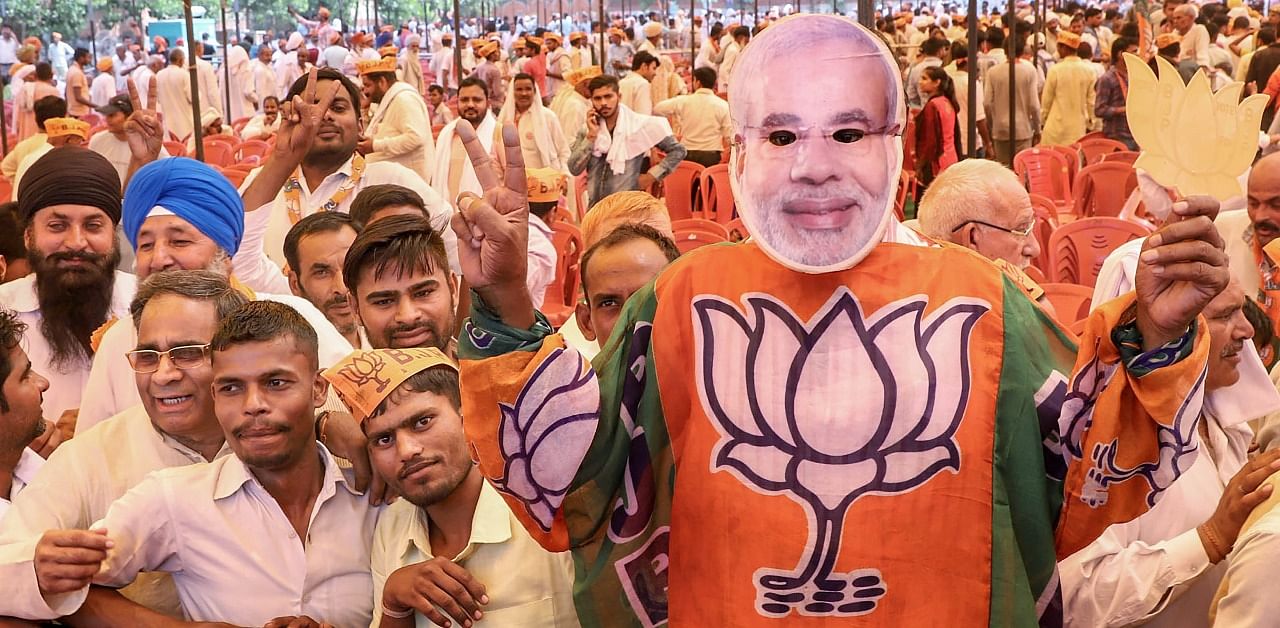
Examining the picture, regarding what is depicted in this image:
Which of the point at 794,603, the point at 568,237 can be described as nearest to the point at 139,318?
the point at 794,603

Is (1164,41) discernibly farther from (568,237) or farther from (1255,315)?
(1255,315)

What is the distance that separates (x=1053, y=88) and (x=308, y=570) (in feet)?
28.4

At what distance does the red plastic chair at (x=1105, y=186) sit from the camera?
6832 millimetres

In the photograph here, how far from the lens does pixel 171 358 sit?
2.59 metres

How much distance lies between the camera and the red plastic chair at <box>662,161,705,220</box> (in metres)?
8.29

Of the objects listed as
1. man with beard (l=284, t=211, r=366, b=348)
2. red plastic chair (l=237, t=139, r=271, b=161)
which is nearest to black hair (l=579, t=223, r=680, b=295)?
man with beard (l=284, t=211, r=366, b=348)

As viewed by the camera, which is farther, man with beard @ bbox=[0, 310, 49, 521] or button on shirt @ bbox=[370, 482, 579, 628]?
man with beard @ bbox=[0, 310, 49, 521]

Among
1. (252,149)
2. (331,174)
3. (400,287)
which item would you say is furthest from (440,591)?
(252,149)

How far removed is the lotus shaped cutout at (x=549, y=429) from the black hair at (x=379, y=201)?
2.05 meters

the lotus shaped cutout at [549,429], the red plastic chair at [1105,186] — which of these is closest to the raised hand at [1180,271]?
the lotus shaped cutout at [549,429]

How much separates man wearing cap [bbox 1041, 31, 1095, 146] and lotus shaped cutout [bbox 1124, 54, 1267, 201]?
8229mm

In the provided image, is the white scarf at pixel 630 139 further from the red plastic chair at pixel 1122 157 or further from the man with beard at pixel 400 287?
the man with beard at pixel 400 287

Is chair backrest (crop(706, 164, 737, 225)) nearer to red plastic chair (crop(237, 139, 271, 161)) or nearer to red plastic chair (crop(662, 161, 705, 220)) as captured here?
red plastic chair (crop(662, 161, 705, 220))

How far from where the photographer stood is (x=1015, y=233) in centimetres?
319
